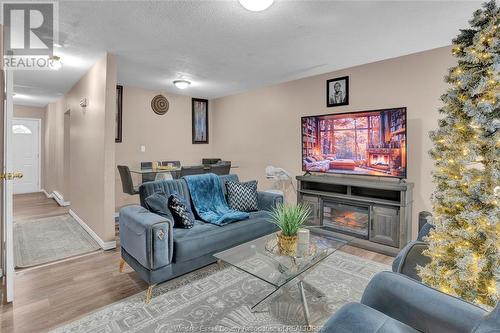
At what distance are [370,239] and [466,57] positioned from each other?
2.53 meters

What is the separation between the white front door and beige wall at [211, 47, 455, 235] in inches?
201

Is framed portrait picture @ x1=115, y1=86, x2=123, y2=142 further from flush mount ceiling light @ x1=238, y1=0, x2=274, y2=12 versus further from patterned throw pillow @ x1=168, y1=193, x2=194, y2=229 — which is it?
flush mount ceiling light @ x1=238, y1=0, x2=274, y2=12

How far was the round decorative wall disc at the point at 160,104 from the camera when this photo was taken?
5418mm

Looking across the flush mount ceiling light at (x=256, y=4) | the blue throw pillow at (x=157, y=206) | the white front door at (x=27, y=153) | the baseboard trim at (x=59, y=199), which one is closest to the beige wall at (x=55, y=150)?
the baseboard trim at (x=59, y=199)

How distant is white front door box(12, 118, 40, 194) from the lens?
23.1 ft

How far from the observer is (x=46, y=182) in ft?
23.4

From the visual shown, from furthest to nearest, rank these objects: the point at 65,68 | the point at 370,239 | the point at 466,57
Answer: the point at 65,68 < the point at 370,239 < the point at 466,57

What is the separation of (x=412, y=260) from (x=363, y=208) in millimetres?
1649

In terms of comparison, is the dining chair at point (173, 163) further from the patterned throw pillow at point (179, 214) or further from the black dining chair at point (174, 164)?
the patterned throw pillow at point (179, 214)

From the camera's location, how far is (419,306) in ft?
3.91

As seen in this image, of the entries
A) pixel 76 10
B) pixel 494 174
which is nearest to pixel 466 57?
pixel 494 174

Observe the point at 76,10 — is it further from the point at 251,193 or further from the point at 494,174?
the point at 494,174

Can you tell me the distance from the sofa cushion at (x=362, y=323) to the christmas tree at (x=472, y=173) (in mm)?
565

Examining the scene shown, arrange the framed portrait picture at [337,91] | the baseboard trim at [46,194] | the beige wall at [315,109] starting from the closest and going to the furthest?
the beige wall at [315,109], the framed portrait picture at [337,91], the baseboard trim at [46,194]
